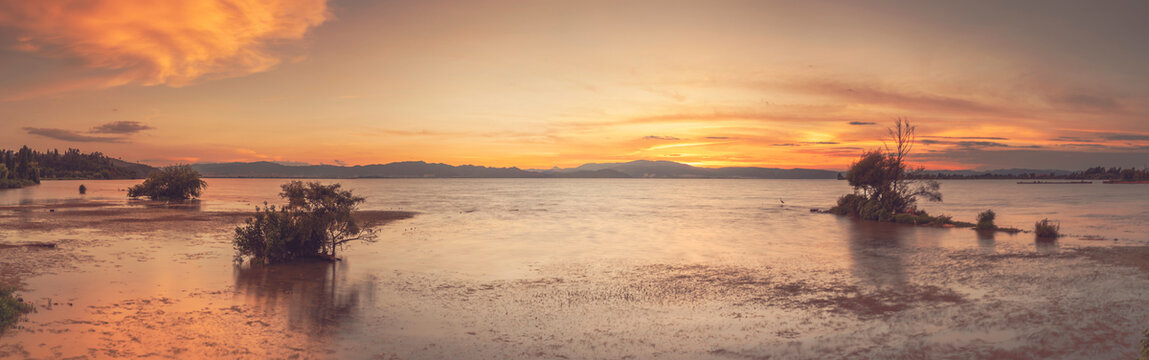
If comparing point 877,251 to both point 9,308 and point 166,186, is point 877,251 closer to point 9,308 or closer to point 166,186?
point 9,308

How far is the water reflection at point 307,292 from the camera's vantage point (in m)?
12.5

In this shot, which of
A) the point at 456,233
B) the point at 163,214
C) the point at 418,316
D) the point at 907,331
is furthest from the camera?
the point at 163,214

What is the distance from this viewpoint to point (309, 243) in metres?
21.0

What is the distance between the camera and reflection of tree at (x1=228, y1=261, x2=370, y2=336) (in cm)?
1254

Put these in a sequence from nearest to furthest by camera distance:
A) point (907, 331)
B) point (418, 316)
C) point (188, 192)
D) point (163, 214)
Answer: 1. point (907, 331)
2. point (418, 316)
3. point (163, 214)
4. point (188, 192)

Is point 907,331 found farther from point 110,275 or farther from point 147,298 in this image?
point 110,275

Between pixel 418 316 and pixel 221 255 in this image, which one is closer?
pixel 418 316

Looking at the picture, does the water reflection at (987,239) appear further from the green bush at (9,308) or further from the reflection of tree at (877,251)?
the green bush at (9,308)

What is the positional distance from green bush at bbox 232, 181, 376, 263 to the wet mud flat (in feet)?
3.39

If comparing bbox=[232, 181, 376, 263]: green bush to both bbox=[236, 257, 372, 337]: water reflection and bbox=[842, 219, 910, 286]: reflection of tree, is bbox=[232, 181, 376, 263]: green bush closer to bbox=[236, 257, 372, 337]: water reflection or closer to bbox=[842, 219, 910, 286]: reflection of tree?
bbox=[236, 257, 372, 337]: water reflection

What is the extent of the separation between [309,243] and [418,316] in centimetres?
985

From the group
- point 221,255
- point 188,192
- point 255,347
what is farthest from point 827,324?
point 188,192

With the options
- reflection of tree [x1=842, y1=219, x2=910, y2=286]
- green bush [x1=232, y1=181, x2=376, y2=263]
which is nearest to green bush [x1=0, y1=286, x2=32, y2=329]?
green bush [x1=232, y1=181, x2=376, y2=263]

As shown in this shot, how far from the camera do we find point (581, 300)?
1491cm
